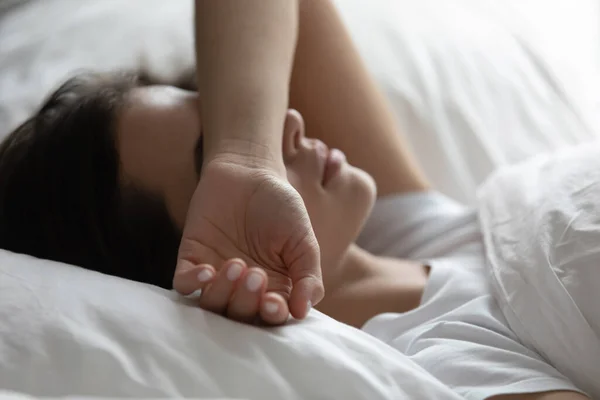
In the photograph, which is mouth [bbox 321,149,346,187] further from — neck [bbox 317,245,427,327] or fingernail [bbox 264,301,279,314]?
fingernail [bbox 264,301,279,314]

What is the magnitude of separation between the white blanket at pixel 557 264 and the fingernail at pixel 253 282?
30 centimetres

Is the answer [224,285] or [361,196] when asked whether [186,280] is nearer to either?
[224,285]

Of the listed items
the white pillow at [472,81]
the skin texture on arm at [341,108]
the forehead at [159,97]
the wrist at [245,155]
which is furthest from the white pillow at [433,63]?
the wrist at [245,155]

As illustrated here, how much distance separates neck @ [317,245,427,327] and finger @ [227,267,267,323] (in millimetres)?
318

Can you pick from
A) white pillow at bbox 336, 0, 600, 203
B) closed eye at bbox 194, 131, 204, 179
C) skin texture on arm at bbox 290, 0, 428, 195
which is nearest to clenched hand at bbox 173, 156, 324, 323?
closed eye at bbox 194, 131, 204, 179

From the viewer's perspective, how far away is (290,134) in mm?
858

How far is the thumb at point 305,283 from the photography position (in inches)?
21.8

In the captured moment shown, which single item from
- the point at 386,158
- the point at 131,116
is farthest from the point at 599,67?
the point at 131,116

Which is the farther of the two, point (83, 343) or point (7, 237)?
point (7, 237)

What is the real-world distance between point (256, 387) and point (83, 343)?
0.12 metres

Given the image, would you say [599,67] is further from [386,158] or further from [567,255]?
[567,255]

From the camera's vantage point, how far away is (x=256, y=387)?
0.46 m

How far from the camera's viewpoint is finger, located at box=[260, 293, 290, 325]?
1.75 feet

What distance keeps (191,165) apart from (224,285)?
0.27 metres
